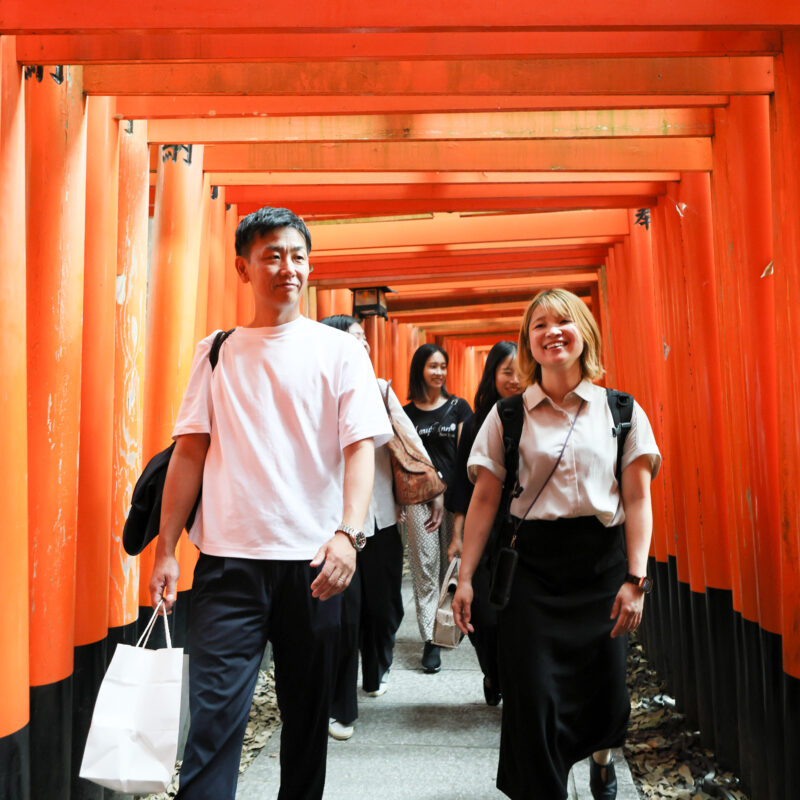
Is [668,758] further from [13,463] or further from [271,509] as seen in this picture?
[13,463]

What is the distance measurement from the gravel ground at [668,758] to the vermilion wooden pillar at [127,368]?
8.03 ft

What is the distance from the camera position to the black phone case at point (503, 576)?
2893 millimetres

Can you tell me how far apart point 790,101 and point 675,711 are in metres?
3.38

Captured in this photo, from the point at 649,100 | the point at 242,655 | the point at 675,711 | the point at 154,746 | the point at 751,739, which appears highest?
the point at 649,100

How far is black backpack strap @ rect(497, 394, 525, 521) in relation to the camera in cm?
301

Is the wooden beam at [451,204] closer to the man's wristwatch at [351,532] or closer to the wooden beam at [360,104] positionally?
the wooden beam at [360,104]

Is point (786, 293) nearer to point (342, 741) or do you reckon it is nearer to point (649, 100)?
point (649, 100)

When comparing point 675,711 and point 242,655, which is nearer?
point 242,655

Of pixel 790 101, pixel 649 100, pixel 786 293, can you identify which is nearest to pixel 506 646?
pixel 786 293

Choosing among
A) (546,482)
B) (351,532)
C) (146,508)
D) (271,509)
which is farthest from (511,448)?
(146,508)

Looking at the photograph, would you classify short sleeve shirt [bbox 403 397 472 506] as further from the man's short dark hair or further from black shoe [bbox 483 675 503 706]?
the man's short dark hair

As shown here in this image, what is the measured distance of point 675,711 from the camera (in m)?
4.79

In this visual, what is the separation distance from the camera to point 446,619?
346 centimetres

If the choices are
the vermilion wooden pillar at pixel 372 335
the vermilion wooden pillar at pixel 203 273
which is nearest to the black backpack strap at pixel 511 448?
the vermilion wooden pillar at pixel 203 273
